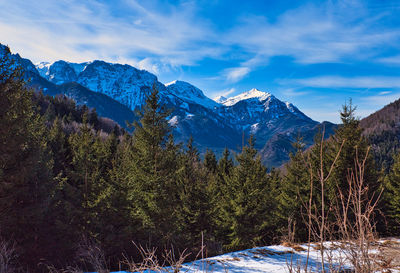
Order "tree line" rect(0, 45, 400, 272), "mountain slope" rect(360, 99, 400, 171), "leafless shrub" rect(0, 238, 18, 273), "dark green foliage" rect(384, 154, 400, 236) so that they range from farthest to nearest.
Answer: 1. "mountain slope" rect(360, 99, 400, 171)
2. "dark green foliage" rect(384, 154, 400, 236)
3. "tree line" rect(0, 45, 400, 272)
4. "leafless shrub" rect(0, 238, 18, 273)

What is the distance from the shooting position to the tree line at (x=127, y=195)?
423 inches

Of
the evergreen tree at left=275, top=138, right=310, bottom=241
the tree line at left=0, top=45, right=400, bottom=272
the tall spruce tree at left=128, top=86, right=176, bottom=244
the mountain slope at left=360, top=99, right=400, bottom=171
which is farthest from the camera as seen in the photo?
the mountain slope at left=360, top=99, right=400, bottom=171

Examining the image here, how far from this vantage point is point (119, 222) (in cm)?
1366

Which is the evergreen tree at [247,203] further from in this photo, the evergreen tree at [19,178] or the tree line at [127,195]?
the evergreen tree at [19,178]

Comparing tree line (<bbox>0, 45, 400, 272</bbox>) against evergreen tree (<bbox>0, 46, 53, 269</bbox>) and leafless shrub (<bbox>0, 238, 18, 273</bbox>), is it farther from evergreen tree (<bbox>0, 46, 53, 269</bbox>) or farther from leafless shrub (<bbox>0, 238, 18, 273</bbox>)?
leafless shrub (<bbox>0, 238, 18, 273</bbox>)

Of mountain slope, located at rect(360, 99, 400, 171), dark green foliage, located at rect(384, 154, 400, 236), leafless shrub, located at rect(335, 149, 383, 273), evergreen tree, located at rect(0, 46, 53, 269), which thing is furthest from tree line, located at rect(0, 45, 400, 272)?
mountain slope, located at rect(360, 99, 400, 171)

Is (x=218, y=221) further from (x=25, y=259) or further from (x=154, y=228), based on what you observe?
(x=25, y=259)

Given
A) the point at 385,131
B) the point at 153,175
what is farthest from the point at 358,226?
the point at 385,131

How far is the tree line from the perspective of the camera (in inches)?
423

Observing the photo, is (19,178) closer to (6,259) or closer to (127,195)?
(127,195)

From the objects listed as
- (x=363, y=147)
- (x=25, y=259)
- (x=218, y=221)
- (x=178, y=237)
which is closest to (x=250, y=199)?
(x=218, y=221)

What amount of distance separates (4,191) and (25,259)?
3367 mm

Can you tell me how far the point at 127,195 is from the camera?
13.6 m

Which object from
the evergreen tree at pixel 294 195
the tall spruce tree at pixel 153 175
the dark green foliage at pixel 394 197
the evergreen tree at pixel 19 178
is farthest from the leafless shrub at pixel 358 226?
the dark green foliage at pixel 394 197
